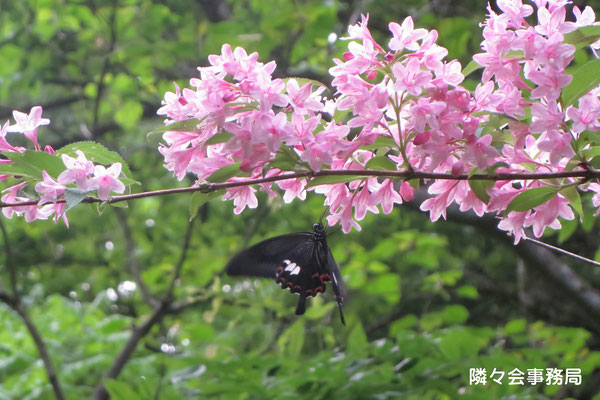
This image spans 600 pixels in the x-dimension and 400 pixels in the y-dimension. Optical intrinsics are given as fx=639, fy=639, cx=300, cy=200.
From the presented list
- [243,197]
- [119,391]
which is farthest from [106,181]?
[119,391]

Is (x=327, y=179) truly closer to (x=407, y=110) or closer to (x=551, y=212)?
(x=407, y=110)

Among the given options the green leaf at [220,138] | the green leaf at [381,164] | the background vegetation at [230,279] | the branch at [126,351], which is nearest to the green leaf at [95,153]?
the green leaf at [220,138]

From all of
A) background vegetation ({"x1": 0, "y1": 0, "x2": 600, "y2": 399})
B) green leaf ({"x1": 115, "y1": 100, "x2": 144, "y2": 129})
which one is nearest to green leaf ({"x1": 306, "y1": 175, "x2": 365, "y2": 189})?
background vegetation ({"x1": 0, "y1": 0, "x2": 600, "y2": 399})

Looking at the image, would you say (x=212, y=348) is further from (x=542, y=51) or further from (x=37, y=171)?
(x=542, y=51)

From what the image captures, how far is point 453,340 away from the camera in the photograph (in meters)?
2.20

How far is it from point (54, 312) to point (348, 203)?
3537 mm

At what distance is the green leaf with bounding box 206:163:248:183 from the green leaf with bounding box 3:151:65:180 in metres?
0.28

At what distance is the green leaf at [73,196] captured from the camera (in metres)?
1.06

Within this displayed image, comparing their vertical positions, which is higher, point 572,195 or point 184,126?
point 184,126

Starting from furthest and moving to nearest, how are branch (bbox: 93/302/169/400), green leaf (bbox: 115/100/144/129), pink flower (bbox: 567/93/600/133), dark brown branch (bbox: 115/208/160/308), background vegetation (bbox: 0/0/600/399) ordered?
green leaf (bbox: 115/100/144/129), dark brown branch (bbox: 115/208/160/308), branch (bbox: 93/302/169/400), background vegetation (bbox: 0/0/600/399), pink flower (bbox: 567/93/600/133)

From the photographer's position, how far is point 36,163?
1.16 meters

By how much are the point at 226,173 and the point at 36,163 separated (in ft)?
1.15

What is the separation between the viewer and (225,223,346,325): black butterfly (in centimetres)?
141

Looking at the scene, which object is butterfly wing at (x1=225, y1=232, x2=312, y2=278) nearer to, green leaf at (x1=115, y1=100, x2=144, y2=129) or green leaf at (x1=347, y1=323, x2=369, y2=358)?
green leaf at (x1=347, y1=323, x2=369, y2=358)
